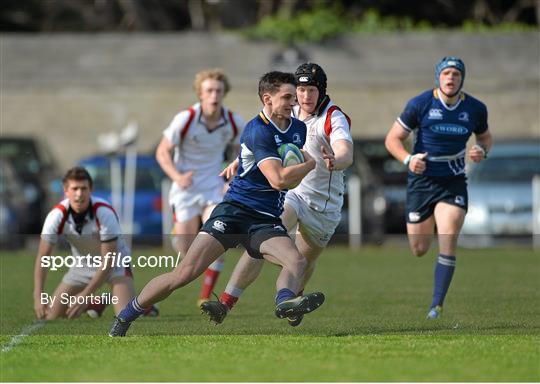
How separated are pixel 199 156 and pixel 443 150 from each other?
8.62ft

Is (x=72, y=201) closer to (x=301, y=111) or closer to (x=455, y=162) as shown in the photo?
(x=301, y=111)

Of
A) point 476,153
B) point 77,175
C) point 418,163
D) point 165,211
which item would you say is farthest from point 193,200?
point 165,211

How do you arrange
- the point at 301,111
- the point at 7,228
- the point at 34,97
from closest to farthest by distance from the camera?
the point at 301,111 → the point at 7,228 → the point at 34,97

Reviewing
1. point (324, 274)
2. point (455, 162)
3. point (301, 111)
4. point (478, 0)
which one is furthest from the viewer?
point (478, 0)

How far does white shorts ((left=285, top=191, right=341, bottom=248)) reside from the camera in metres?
11.5

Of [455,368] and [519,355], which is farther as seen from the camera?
[519,355]

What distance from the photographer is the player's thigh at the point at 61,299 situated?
41.7 ft

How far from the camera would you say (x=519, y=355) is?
9.24 meters

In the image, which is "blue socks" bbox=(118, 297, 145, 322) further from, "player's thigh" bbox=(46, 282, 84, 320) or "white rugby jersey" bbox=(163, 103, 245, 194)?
"white rugby jersey" bbox=(163, 103, 245, 194)

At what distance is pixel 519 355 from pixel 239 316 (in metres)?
4.12

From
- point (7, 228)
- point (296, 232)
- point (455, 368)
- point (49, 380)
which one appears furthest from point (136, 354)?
point (7, 228)

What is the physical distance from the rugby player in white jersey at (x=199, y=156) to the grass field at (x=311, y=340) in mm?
822

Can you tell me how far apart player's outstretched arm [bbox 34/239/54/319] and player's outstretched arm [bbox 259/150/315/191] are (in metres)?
3.06

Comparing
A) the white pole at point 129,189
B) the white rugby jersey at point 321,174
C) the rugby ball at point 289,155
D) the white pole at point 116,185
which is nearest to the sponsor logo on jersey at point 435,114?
the white rugby jersey at point 321,174
